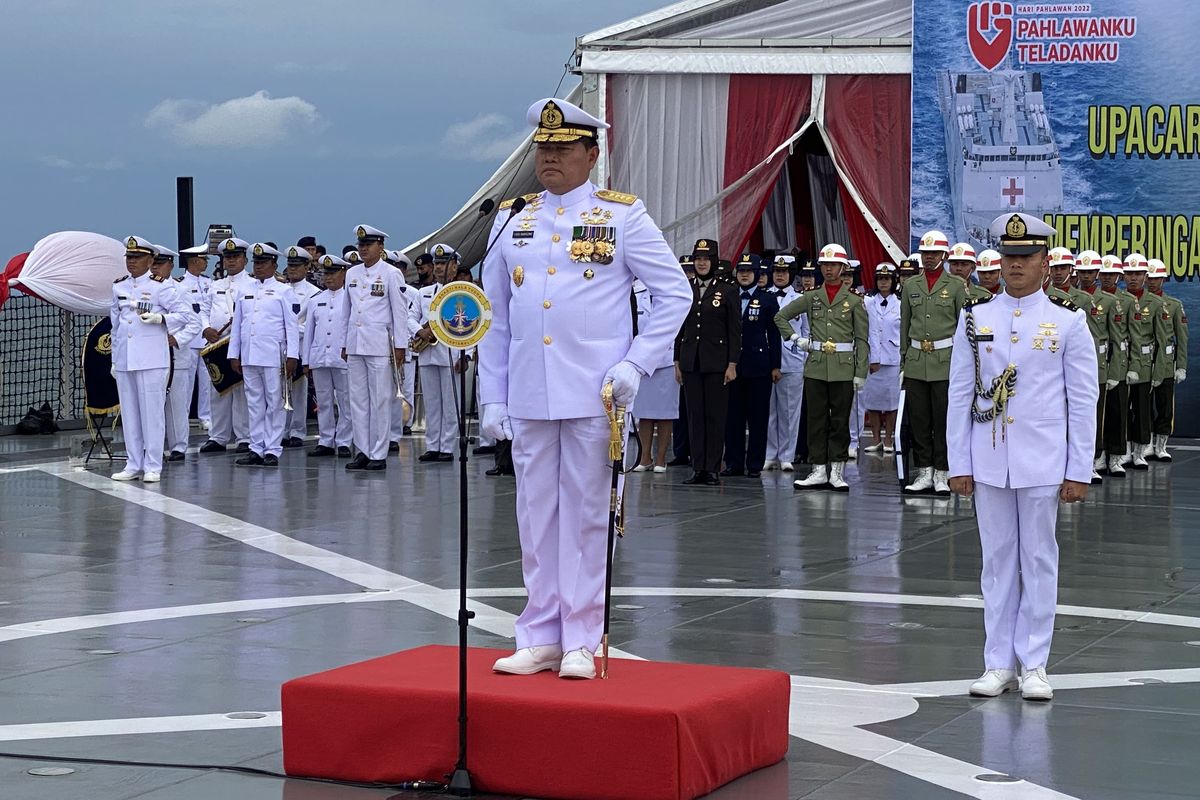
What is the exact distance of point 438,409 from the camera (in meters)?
18.5

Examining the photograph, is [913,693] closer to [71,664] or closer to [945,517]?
[71,664]

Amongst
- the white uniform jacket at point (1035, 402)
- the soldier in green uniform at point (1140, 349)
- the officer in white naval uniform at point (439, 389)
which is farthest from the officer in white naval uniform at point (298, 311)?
the white uniform jacket at point (1035, 402)

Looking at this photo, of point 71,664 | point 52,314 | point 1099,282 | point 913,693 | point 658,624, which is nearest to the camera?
point 913,693

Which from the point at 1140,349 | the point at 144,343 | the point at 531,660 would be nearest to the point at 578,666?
the point at 531,660

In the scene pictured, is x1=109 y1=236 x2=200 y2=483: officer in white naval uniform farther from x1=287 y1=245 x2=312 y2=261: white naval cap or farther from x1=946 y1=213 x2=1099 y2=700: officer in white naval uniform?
x1=946 y1=213 x2=1099 y2=700: officer in white naval uniform

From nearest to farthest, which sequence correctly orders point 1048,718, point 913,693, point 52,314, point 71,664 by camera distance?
point 1048,718
point 913,693
point 71,664
point 52,314

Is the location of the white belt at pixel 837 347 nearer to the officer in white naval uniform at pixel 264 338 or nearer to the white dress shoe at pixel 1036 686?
the officer in white naval uniform at pixel 264 338

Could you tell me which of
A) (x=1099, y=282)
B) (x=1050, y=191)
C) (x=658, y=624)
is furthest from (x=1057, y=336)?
(x=1050, y=191)

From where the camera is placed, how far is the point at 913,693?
707 cm

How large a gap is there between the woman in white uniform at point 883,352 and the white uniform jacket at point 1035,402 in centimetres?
1178

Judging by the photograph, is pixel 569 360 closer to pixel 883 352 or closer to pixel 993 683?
pixel 993 683

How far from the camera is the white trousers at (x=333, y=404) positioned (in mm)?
18547

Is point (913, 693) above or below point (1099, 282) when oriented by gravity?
below

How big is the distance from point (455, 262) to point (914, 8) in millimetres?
7007
